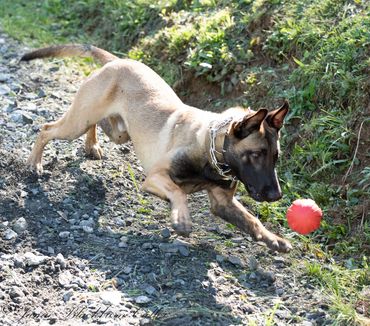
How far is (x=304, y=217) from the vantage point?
18.6 feet

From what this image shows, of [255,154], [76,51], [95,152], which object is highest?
[255,154]

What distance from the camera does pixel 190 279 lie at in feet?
17.8

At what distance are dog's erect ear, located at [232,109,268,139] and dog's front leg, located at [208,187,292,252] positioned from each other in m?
0.71

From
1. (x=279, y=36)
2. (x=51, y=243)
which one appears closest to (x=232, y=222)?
(x=51, y=243)

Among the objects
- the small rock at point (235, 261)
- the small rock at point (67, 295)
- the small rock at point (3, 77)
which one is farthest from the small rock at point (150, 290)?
the small rock at point (3, 77)

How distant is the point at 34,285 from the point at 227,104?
368cm

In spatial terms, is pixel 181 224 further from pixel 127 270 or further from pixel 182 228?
pixel 127 270

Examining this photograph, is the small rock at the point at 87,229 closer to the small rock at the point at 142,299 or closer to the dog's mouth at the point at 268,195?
the small rock at the point at 142,299

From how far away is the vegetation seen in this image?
6.29m

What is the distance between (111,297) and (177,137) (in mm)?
1722

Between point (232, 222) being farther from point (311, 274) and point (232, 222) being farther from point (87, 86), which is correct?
point (87, 86)

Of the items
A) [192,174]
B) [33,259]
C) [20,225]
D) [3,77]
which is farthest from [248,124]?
[3,77]

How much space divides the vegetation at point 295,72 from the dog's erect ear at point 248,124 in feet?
3.67

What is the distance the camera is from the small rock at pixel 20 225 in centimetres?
598
